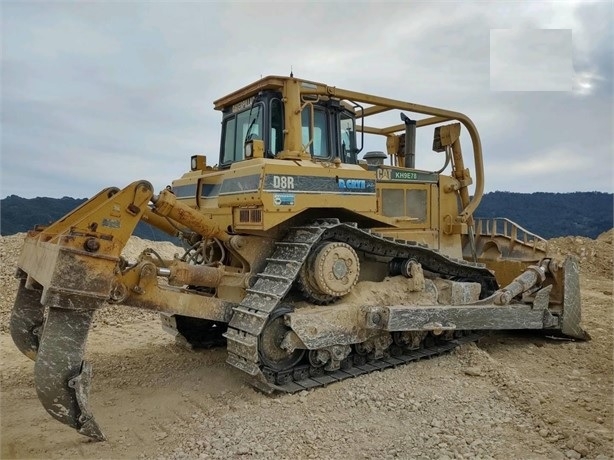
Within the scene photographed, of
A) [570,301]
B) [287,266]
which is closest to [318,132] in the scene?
[287,266]

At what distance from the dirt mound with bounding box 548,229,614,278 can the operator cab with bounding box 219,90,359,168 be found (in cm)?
959

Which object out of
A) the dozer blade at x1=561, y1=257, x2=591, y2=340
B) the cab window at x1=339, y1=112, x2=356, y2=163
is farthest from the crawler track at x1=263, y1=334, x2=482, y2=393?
the cab window at x1=339, y1=112, x2=356, y2=163

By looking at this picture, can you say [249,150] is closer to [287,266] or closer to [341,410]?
[287,266]

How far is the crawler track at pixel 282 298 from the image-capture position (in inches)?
202

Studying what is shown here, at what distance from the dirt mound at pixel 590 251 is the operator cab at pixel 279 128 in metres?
9.59

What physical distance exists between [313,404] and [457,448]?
1384mm

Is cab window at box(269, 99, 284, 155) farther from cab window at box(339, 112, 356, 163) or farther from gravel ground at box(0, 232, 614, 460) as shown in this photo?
gravel ground at box(0, 232, 614, 460)

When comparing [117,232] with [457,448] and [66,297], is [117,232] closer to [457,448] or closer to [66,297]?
[66,297]

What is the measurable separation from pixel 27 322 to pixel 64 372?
1470 millimetres

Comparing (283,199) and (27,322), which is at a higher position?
(283,199)

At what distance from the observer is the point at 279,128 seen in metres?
6.25

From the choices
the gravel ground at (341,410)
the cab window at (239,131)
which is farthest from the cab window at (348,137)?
the gravel ground at (341,410)

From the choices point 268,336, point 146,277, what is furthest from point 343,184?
point 146,277

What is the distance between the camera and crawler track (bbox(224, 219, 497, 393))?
5133mm
